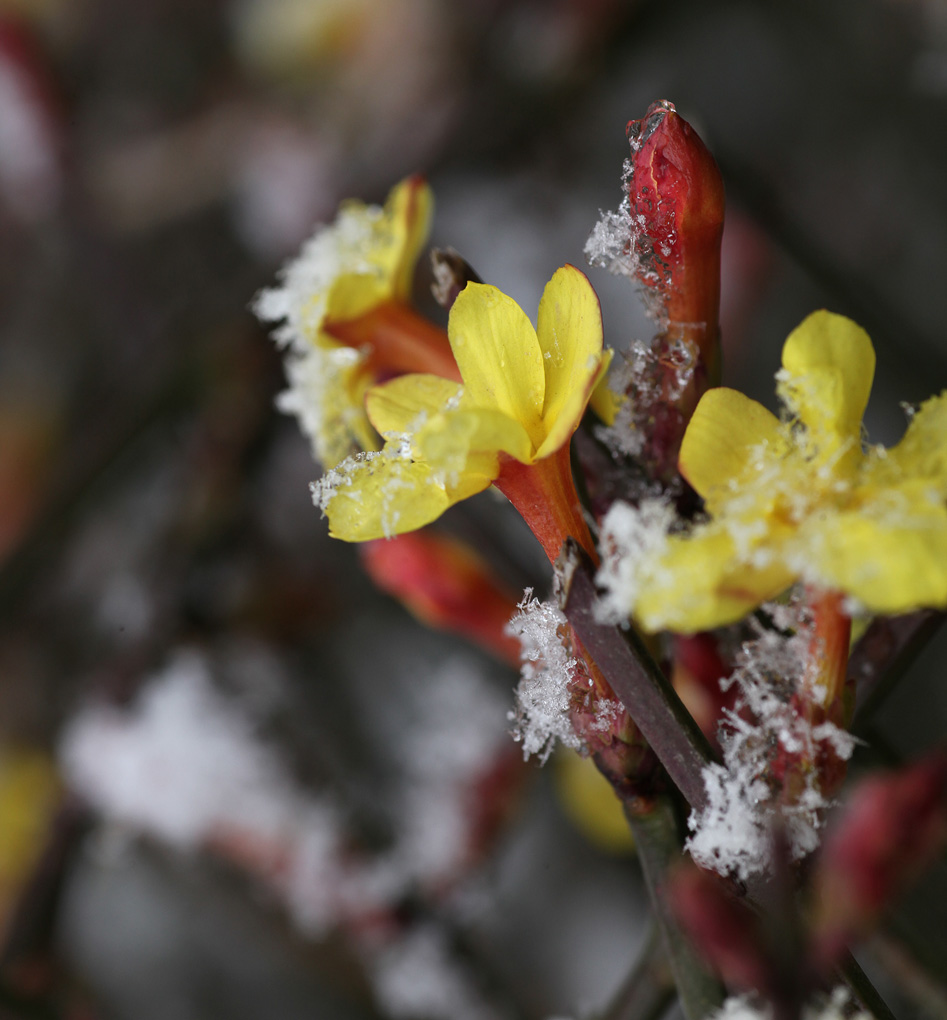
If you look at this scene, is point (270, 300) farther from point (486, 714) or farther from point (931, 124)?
point (931, 124)

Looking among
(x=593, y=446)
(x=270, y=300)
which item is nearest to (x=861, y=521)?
(x=593, y=446)

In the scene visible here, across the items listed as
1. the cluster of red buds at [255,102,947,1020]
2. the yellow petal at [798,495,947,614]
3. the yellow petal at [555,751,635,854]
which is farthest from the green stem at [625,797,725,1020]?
the yellow petal at [555,751,635,854]

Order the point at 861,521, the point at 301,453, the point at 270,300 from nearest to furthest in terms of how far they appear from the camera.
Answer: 1. the point at 861,521
2. the point at 270,300
3. the point at 301,453

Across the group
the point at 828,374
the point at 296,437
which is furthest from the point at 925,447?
the point at 296,437

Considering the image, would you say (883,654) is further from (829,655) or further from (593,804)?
(593,804)

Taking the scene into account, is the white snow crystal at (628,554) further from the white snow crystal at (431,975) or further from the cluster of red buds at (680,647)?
the white snow crystal at (431,975)

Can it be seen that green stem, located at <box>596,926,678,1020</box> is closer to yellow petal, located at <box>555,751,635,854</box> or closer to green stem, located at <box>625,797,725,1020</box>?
green stem, located at <box>625,797,725,1020</box>

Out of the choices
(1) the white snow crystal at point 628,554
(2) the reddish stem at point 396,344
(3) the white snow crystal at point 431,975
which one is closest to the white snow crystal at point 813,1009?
(1) the white snow crystal at point 628,554
